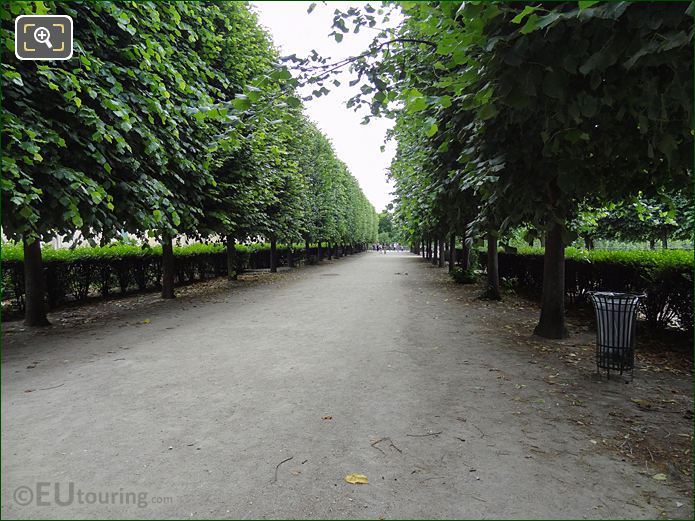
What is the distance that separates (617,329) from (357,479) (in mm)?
3823

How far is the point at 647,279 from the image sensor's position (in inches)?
273

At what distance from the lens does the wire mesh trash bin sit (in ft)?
15.6

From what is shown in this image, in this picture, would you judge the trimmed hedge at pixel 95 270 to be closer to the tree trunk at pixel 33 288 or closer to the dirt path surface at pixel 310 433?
the tree trunk at pixel 33 288

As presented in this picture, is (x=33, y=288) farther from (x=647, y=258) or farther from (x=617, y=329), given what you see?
(x=647, y=258)

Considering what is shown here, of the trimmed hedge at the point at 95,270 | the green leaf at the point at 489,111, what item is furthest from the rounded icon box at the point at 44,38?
the trimmed hedge at the point at 95,270

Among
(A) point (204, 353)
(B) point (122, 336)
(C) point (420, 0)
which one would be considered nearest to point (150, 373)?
(A) point (204, 353)

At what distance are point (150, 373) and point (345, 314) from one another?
17.0ft

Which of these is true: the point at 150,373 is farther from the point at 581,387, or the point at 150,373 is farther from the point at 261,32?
the point at 261,32

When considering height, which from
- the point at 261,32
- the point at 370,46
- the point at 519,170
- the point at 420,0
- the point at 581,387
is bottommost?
the point at 581,387

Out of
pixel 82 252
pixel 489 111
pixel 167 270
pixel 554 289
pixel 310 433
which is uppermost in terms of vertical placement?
pixel 489 111

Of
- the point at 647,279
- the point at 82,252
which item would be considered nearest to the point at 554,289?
the point at 647,279

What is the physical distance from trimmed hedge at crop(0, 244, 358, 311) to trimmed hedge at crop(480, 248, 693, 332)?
1211cm

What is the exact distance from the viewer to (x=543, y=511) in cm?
252

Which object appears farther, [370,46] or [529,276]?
[529,276]
